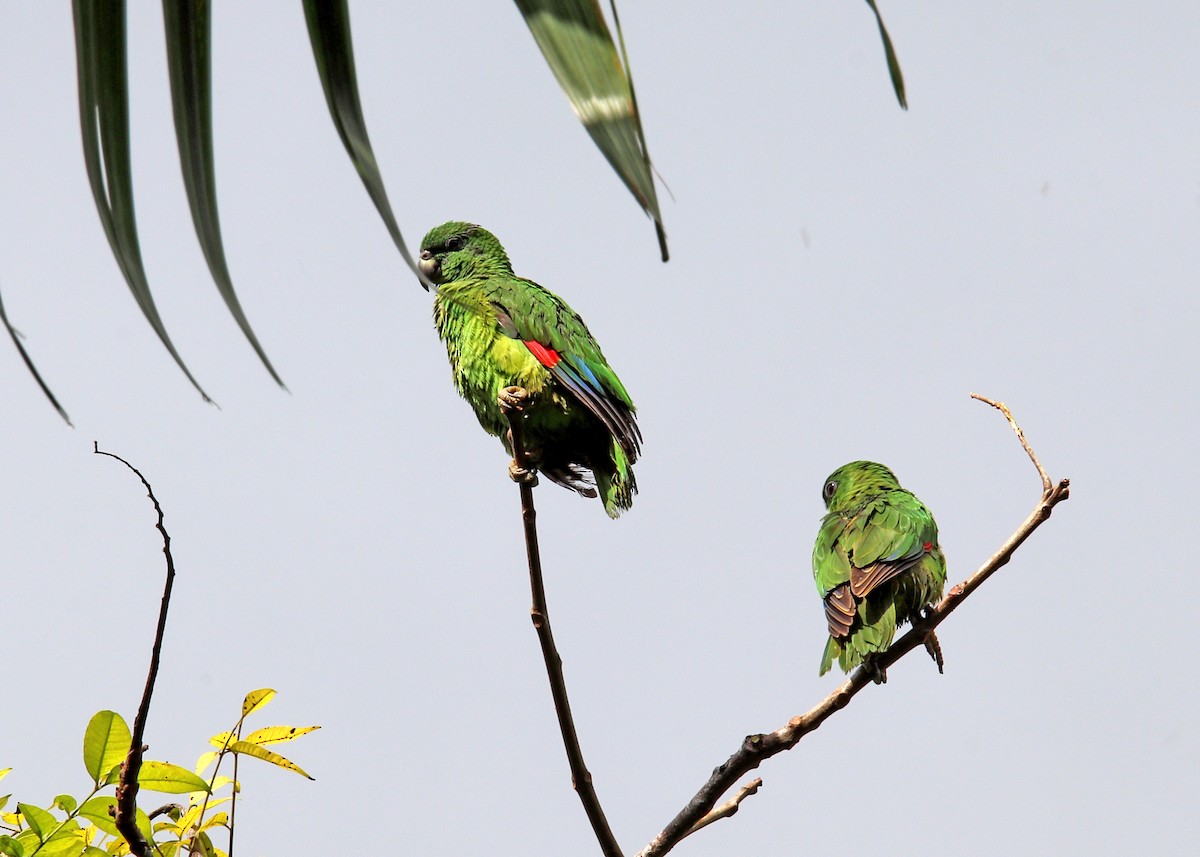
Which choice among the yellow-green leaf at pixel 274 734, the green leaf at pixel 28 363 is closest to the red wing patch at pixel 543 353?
the yellow-green leaf at pixel 274 734

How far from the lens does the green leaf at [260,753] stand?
274 cm

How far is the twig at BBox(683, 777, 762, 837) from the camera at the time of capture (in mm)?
3324

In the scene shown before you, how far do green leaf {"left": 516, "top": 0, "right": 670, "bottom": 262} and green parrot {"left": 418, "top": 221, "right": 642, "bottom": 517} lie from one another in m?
4.02

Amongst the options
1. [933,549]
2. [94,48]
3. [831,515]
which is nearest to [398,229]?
[94,48]

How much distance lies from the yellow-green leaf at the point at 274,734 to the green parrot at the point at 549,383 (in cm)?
229

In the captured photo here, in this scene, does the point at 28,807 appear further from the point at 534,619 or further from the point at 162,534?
the point at 534,619

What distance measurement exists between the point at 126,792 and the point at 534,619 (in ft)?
4.09

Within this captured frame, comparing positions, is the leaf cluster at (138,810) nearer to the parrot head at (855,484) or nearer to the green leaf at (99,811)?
the green leaf at (99,811)

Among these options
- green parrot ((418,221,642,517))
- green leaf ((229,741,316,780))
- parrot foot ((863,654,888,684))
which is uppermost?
green parrot ((418,221,642,517))

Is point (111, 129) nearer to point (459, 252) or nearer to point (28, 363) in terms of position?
point (28, 363)

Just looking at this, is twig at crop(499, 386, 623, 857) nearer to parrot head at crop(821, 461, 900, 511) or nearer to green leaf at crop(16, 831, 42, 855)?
green leaf at crop(16, 831, 42, 855)

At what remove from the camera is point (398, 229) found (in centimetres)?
79

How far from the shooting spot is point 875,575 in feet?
14.9

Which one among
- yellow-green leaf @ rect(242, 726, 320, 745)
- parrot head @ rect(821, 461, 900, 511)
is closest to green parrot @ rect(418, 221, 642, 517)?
parrot head @ rect(821, 461, 900, 511)
